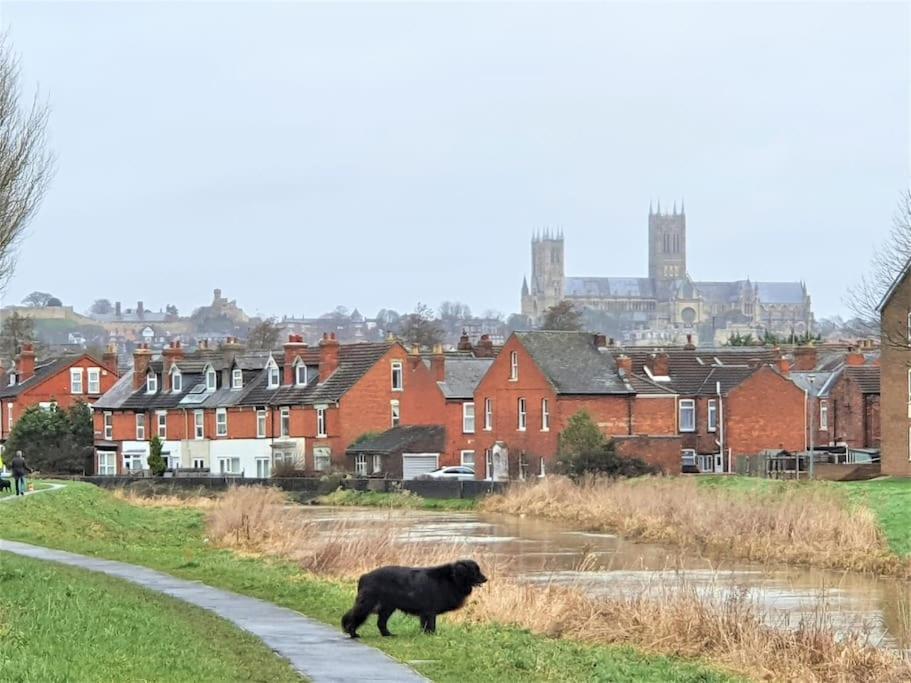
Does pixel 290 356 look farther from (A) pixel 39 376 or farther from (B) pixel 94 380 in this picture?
(A) pixel 39 376

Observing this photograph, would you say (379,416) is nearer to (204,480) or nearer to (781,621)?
(204,480)

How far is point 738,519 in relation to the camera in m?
48.1

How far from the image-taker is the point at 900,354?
68.1 metres

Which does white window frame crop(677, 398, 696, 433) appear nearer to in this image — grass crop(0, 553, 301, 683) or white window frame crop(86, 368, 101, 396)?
white window frame crop(86, 368, 101, 396)

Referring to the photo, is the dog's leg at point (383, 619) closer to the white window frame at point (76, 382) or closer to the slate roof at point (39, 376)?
the slate roof at point (39, 376)

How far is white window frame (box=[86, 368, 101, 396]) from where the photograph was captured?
4252 inches

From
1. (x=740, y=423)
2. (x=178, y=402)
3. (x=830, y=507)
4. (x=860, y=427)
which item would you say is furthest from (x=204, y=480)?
(x=830, y=507)

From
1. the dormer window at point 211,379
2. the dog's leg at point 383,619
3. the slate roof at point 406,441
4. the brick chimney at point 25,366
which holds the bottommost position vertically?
the dog's leg at point 383,619

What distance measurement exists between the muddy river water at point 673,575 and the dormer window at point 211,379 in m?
36.4

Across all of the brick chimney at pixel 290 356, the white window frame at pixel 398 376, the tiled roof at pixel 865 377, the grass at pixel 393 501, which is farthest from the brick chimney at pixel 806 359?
the brick chimney at pixel 290 356

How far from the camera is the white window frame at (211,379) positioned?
314 feet

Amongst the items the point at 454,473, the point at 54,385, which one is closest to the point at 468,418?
the point at 454,473

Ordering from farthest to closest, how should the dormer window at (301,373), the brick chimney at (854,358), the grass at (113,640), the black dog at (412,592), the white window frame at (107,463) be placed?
the white window frame at (107,463)
the dormer window at (301,373)
the brick chimney at (854,358)
the black dog at (412,592)
the grass at (113,640)

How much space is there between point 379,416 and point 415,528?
3267cm
